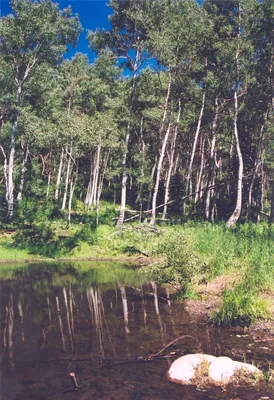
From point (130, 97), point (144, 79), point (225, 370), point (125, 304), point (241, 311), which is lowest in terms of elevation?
point (125, 304)

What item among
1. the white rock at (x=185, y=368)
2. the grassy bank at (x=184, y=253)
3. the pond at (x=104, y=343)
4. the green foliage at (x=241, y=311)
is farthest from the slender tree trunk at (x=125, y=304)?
the white rock at (x=185, y=368)

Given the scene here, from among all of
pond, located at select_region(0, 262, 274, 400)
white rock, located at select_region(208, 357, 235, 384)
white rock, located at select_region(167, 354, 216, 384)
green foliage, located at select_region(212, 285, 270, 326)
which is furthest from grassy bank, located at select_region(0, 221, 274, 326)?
white rock, located at select_region(208, 357, 235, 384)

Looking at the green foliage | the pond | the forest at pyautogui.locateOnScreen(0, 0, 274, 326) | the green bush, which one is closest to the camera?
the pond

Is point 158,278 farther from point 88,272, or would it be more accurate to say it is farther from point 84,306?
point 88,272

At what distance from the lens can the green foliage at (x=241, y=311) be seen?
38.5 ft

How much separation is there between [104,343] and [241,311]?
14.4ft

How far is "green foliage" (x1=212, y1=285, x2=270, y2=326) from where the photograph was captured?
11.7 meters

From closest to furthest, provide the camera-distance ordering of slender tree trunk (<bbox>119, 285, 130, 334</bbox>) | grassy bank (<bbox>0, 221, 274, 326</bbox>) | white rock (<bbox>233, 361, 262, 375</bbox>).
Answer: white rock (<bbox>233, 361, 262, 375</bbox>), slender tree trunk (<bbox>119, 285, 130, 334</bbox>), grassy bank (<bbox>0, 221, 274, 326</bbox>)

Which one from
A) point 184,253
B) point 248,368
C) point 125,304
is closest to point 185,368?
point 248,368

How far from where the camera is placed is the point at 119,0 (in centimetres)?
3356

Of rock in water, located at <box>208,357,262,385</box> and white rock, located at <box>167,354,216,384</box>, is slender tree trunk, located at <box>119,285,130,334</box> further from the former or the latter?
rock in water, located at <box>208,357,262,385</box>

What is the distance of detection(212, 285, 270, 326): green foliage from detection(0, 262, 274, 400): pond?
43 centimetres

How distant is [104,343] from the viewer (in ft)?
34.6

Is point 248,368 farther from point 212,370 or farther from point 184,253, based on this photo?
point 184,253
